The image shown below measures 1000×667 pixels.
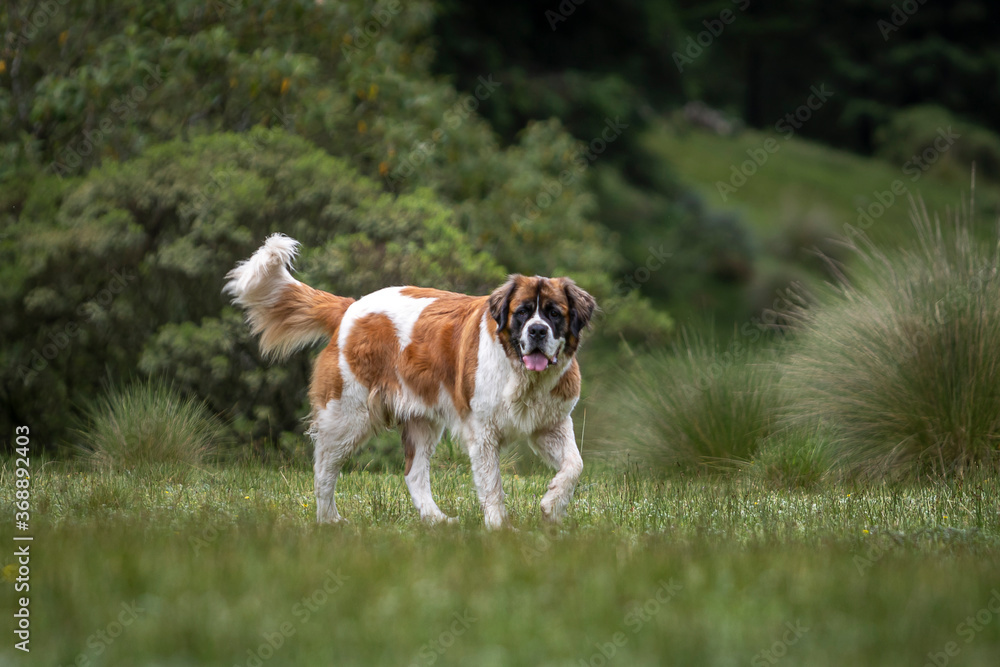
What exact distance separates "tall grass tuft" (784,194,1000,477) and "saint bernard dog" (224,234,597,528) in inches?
101

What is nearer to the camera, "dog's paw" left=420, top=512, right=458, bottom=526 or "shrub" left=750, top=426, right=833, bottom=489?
"dog's paw" left=420, top=512, right=458, bottom=526

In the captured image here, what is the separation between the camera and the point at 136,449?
8.30m

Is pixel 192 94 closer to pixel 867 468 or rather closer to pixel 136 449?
pixel 136 449

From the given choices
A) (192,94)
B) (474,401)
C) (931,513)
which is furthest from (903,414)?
(192,94)

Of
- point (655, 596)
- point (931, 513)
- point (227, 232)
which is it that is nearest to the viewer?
point (655, 596)

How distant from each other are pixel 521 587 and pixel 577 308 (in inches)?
91.1

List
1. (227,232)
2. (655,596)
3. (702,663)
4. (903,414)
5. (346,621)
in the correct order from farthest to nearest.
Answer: (227,232)
(903,414)
(655,596)
(346,621)
(702,663)

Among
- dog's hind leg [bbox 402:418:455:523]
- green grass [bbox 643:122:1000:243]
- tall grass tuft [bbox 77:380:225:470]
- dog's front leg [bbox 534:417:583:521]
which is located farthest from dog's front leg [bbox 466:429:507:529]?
green grass [bbox 643:122:1000:243]

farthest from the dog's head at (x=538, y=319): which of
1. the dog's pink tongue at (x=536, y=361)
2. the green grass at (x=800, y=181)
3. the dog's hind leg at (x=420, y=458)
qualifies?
the green grass at (x=800, y=181)

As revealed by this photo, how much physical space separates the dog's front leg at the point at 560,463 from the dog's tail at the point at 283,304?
1774 millimetres

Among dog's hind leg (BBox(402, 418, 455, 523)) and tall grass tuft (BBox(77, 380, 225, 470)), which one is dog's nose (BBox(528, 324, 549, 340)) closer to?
dog's hind leg (BBox(402, 418, 455, 523))

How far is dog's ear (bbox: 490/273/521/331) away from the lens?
233 inches

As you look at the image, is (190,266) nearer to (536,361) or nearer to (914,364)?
(536,361)

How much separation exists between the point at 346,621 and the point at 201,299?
6.53 m
